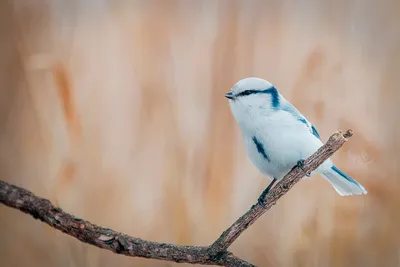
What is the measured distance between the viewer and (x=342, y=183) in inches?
47.1

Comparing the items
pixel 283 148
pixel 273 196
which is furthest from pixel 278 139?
pixel 273 196

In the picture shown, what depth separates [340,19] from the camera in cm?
135

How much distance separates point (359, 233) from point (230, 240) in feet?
1.73

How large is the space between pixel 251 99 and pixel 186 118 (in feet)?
0.78

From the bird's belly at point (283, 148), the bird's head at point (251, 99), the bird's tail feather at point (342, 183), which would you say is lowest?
the bird's tail feather at point (342, 183)

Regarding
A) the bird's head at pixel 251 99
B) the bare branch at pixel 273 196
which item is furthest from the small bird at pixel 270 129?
the bare branch at pixel 273 196

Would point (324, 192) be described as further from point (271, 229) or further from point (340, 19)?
point (340, 19)

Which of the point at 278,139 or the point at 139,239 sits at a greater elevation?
the point at 278,139

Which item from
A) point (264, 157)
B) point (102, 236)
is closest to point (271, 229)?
point (264, 157)

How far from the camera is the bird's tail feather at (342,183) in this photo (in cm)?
117

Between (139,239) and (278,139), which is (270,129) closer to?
(278,139)

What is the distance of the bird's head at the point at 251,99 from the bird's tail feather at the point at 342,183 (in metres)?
0.21

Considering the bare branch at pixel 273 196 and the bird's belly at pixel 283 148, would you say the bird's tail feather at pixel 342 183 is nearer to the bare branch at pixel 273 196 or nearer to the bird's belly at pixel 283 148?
the bird's belly at pixel 283 148

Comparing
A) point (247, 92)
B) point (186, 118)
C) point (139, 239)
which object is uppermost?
point (247, 92)
